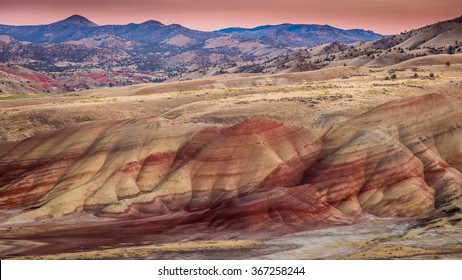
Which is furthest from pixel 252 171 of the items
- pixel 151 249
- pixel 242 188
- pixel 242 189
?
pixel 151 249

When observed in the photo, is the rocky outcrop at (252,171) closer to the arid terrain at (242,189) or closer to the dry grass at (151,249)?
the arid terrain at (242,189)

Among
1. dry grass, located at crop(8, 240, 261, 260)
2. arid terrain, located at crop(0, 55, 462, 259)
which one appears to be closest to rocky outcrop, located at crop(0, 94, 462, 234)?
arid terrain, located at crop(0, 55, 462, 259)

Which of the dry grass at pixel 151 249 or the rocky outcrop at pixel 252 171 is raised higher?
the rocky outcrop at pixel 252 171

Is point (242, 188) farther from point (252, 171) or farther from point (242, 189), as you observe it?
point (252, 171)

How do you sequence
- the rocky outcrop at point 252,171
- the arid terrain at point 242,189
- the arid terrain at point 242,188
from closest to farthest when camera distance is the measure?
1. the arid terrain at point 242,189
2. the arid terrain at point 242,188
3. the rocky outcrop at point 252,171

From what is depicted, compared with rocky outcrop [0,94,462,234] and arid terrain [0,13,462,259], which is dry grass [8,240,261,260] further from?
rocky outcrop [0,94,462,234]

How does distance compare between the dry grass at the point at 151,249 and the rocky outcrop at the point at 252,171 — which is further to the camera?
the rocky outcrop at the point at 252,171

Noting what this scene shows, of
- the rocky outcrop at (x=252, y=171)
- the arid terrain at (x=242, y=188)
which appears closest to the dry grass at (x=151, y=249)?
the arid terrain at (x=242, y=188)

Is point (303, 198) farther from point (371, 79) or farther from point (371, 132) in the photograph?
point (371, 79)
